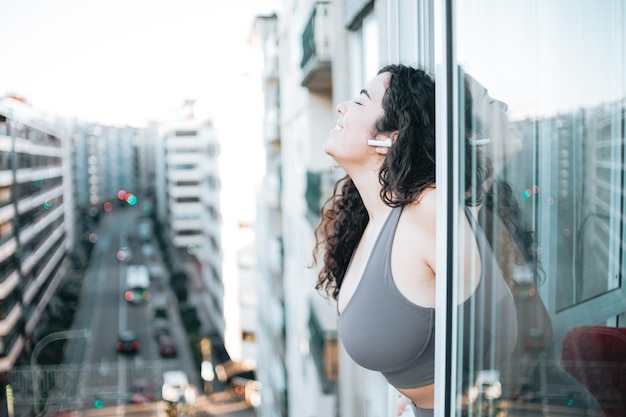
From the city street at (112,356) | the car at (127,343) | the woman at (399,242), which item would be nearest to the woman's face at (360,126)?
the woman at (399,242)

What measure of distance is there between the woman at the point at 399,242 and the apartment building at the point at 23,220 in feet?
9.59

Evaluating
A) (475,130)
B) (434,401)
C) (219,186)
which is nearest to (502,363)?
(434,401)

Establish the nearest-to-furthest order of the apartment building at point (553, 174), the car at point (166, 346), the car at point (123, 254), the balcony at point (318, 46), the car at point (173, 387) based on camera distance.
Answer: the apartment building at point (553, 174), the balcony at point (318, 46), the car at point (173, 387), the car at point (166, 346), the car at point (123, 254)

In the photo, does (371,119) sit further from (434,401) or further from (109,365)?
(109,365)

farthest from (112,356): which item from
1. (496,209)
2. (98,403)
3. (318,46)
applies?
(496,209)

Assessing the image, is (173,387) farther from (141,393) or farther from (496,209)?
(496,209)

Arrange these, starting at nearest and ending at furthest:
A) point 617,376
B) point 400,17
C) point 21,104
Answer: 1. point 617,376
2. point 400,17
3. point 21,104

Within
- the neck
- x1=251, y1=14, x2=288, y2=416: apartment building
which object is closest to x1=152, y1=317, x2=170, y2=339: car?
x1=251, y1=14, x2=288, y2=416: apartment building

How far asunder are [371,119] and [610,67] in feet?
1.13

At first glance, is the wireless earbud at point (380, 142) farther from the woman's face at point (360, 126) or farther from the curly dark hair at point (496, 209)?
the curly dark hair at point (496, 209)

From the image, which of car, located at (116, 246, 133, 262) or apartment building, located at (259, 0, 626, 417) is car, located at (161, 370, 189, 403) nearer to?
car, located at (116, 246, 133, 262)

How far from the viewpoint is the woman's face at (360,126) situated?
97 cm

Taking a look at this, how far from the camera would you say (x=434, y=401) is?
3.25ft

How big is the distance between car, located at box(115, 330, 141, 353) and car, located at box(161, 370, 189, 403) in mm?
2891
